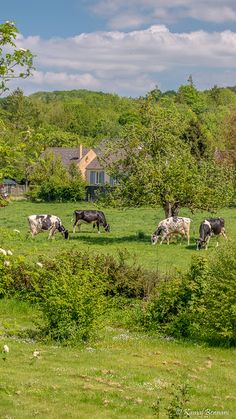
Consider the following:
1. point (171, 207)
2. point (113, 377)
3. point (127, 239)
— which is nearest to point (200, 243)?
point (171, 207)

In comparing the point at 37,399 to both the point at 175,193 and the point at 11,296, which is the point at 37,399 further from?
the point at 175,193

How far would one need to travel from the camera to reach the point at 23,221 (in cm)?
4778

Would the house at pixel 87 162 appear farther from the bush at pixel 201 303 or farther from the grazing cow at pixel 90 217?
the bush at pixel 201 303

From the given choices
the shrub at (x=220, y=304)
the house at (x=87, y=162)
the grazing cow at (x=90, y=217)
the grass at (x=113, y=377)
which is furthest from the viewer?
the house at (x=87, y=162)

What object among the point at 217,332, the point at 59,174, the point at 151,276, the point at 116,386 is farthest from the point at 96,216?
the point at 59,174

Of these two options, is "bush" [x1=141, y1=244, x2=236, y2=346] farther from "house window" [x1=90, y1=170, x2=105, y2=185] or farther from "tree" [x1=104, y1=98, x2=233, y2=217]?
"house window" [x1=90, y1=170, x2=105, y2=185]

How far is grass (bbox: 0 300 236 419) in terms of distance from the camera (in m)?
11.2

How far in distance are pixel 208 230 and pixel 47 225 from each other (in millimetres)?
9344

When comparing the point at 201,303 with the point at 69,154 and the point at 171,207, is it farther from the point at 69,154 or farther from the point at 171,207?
the point at 69,154

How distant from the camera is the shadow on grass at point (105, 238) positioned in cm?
3589

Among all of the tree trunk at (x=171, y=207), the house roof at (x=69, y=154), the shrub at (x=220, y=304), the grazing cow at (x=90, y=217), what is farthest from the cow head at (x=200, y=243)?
the house roof at (x=69, y=154)

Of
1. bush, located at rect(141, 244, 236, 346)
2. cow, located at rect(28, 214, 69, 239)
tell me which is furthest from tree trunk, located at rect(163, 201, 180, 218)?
bush, located at rect(141, 244, 236, 346)

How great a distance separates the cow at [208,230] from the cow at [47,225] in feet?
25.8

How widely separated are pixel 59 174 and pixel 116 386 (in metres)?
64.8
